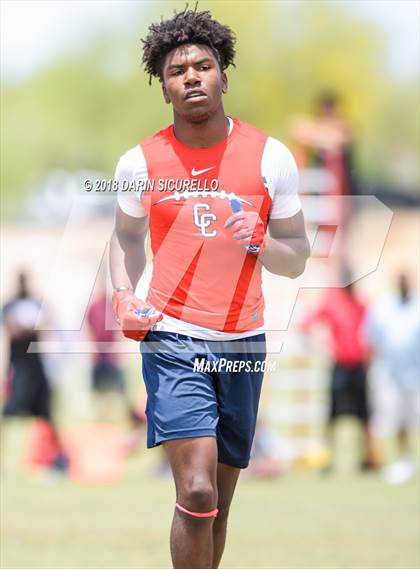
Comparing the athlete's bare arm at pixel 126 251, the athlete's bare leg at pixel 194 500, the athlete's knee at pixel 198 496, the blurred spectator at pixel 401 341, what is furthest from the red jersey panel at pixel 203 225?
the blurred spectator at pixel 401 341

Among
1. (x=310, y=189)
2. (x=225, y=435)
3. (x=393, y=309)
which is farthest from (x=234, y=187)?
(x=310, y=189)

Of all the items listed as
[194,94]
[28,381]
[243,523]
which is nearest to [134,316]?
[194,94]

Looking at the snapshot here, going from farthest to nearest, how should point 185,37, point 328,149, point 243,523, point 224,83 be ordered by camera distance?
point 328,149 → point 243,523 → point 224,83 → point 185,37

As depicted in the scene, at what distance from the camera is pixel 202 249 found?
17.9 feet

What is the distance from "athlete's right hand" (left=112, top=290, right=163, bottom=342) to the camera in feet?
17.3

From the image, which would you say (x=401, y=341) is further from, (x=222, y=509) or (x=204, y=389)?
(x=204, y=389)

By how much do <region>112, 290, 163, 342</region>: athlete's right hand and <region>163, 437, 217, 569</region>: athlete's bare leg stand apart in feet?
1.76

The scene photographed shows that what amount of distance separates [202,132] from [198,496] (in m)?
1.66

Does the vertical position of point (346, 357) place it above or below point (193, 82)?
below

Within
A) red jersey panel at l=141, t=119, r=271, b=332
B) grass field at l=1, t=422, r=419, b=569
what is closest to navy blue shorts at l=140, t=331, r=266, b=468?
red jersey panel at l=141, t=119, r=271, b=332

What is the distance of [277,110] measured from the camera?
57938mm

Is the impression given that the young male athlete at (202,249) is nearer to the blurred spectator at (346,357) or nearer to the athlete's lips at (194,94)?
the athlete's lips at (194,94)

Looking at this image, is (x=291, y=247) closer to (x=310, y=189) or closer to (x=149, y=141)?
(x=149, y=141)

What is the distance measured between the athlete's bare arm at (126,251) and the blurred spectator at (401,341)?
24.2 ft
